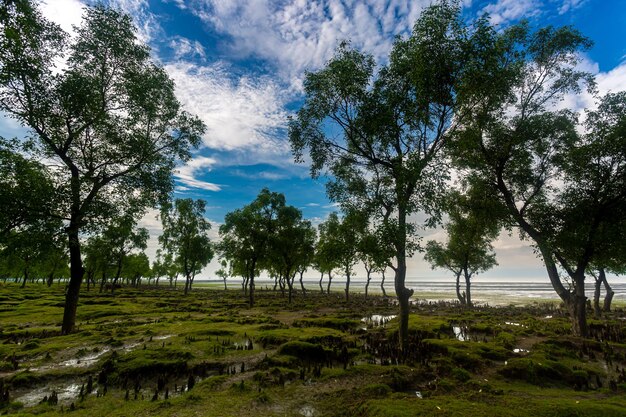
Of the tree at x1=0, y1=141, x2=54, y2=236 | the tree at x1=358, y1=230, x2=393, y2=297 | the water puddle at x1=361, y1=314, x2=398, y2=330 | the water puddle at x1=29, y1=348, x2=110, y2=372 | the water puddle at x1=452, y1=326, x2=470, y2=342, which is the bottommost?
the water puddle at x1=361, y1=314, x2=398, y2=330

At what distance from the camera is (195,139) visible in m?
22.7

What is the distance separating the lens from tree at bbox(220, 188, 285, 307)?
4412 centimetres

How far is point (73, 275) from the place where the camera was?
62.9 ft

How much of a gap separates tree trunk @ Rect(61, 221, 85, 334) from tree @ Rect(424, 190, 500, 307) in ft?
93.1

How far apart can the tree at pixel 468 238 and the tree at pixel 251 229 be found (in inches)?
978

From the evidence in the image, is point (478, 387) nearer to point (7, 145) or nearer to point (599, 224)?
point (599, 224)

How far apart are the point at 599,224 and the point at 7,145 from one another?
39.7 m

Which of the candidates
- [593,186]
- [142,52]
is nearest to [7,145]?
[142,52]

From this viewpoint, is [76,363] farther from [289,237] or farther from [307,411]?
[289,237]

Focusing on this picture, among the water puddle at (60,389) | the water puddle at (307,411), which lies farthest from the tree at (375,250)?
the water puddle at (60,389)

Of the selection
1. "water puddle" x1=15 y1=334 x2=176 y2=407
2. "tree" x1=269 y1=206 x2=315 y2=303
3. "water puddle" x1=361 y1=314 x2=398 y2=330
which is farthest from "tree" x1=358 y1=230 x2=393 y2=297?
"tree" x1=269 y1=206 x2=315 y2=303

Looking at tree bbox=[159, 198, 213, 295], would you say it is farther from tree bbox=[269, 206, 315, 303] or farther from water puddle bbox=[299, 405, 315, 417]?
water puddle bbox=[299, 405, 315, 417]

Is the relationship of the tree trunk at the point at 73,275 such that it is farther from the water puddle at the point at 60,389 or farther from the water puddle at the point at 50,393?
the water puddle at the point at 50,393

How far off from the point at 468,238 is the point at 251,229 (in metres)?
32.0
